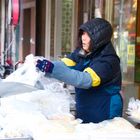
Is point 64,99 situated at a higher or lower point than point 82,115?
higher

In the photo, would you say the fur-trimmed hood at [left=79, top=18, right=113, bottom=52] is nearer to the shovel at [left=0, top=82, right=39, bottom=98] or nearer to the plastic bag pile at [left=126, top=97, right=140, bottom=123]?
the plastic bag pile at [left=126, top=97, right=140, bottom=123]

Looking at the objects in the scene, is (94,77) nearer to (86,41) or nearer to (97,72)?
(97,72)

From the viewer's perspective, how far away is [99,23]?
2973 millimetres

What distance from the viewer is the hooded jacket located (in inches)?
110

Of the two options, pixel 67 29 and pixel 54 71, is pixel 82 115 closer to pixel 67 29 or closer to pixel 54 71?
pixel 54 71

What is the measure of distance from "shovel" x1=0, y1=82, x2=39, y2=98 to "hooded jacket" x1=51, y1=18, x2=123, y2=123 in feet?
1.05

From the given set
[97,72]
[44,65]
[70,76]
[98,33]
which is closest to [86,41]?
[98,33]

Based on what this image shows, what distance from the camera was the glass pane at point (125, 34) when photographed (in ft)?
19.6

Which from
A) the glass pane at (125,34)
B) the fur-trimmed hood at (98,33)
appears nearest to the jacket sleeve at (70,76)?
the fur-trimmed hood at (98,33)

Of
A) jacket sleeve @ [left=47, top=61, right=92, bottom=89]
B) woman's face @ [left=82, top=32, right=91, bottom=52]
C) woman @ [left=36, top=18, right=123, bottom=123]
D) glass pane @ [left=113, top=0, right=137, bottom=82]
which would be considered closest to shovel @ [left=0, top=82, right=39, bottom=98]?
jacket sleeve @ [left=47, top=61, right=92, bottom=89]

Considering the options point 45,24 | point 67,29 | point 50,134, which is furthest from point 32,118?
point 45,24

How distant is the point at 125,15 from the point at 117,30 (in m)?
0.21

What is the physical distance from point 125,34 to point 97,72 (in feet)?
11.1

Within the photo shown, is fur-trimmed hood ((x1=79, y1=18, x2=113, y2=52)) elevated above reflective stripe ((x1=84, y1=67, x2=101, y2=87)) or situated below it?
above
